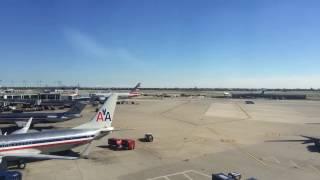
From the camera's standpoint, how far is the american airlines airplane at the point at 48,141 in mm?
36875

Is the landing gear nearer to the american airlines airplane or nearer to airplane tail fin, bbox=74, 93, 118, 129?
the american airlines airplane

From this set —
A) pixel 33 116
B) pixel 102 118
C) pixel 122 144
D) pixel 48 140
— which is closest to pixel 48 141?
pixel 48 140

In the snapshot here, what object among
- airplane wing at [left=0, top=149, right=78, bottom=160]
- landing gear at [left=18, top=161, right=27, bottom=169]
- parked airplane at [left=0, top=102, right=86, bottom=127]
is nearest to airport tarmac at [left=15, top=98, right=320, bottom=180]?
landing gear at [left=18, top=161, right=27, bottom=169]

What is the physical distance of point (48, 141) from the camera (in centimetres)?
4038

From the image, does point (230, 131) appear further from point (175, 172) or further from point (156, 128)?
point (175, 172)

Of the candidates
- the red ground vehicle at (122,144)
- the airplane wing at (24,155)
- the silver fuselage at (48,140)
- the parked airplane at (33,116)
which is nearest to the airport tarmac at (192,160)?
the red ground vehicle at (122,144)

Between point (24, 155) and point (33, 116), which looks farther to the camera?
point (33, 116)

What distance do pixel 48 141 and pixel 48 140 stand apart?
0.11 m

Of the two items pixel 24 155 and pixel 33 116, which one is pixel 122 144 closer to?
pixel 24 155

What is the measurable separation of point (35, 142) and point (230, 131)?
4228cm

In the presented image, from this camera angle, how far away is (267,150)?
51062 mm

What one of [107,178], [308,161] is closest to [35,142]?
[107,178]

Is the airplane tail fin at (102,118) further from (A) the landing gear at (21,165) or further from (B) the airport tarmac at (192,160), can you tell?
(A) the landing gear at (21,165)

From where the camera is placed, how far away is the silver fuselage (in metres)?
37.5
